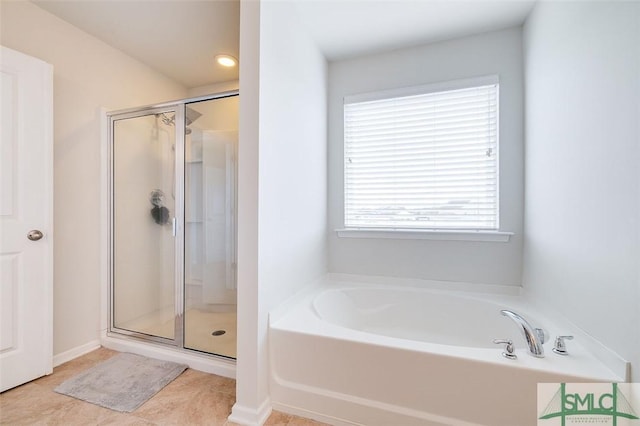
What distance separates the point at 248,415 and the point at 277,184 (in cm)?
120

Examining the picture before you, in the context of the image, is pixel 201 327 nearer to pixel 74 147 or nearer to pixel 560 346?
pixel 74 147

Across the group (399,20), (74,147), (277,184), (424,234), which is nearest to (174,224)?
(74,147)

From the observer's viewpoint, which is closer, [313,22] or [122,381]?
[122,381]

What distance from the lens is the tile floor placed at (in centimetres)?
137

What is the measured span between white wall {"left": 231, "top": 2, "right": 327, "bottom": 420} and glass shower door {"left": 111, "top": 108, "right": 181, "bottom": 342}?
38.7 inches

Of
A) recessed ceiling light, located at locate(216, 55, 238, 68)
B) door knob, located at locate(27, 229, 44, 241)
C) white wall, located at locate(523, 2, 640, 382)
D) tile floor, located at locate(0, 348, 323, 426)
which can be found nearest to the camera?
white wall, located at locate(523, 2, 640, 382)

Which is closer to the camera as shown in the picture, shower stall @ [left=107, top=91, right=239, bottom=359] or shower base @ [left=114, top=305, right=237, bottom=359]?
shower base @ [left=114, top=305, right=237, bottom=359]

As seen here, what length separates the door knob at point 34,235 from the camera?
166 cm

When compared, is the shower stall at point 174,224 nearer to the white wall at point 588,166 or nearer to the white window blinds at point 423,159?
the white window blinds at point 423,159

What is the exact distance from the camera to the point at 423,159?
2182mm

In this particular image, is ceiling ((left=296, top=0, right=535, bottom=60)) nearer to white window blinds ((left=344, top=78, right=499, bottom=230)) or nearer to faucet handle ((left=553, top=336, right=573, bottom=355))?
white window blinds ((left=344, top=78, right=499, bottom=230))

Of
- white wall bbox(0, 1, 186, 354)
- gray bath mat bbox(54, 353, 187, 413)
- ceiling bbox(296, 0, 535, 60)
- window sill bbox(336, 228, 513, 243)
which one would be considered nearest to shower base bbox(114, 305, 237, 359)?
gray bath mat bbox(54, 353, 187, 413)

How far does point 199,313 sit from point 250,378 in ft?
3.20

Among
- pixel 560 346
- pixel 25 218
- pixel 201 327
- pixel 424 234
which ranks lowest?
pixel 201 327
